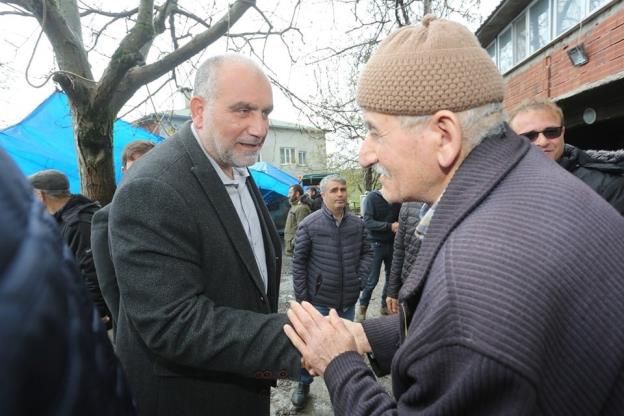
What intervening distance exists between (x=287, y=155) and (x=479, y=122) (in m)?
36.9

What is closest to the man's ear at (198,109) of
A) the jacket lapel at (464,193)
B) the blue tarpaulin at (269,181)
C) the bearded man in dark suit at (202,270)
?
the bearded man in dark suit at (202,270)

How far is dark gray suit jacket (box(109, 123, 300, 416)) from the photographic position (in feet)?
4.91

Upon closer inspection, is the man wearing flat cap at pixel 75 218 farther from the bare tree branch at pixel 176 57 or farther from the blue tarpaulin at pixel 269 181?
the blue tarpaulin at pixel 269 181

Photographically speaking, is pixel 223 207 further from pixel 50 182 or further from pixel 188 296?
pixel 50 182

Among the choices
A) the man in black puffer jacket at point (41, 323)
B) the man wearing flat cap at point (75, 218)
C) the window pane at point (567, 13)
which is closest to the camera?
the man in black puffer jacket at point (41, 323)

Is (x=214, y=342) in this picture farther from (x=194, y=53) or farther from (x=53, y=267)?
(x=194, y=53)

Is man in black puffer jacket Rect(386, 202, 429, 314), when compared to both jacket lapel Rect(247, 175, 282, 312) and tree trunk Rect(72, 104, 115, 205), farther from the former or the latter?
tree trunk Rect(72, 104, 115, 205)

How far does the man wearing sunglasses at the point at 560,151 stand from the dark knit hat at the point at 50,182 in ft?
12.9

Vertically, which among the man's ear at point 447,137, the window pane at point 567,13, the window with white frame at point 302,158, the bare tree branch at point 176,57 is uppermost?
the window pane at point 567,13

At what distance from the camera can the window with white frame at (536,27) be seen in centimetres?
761

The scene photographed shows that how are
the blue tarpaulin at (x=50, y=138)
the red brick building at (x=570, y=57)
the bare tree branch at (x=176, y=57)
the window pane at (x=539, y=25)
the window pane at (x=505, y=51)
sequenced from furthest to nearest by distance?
the window pane at (x=505, y=51) < the window pane at (x=539, y=25) < the blue tarpaulin at (x=50, y=138) < the red brick building at (x=570, y=57) < the bare tree branch at (x=176, y=57)

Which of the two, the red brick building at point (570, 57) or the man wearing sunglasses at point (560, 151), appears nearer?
the man wearing sunglasses at point (560, 151)

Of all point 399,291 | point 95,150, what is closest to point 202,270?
point 399,291

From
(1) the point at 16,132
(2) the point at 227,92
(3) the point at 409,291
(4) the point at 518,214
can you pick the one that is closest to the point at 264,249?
(2) the point at 227,92
